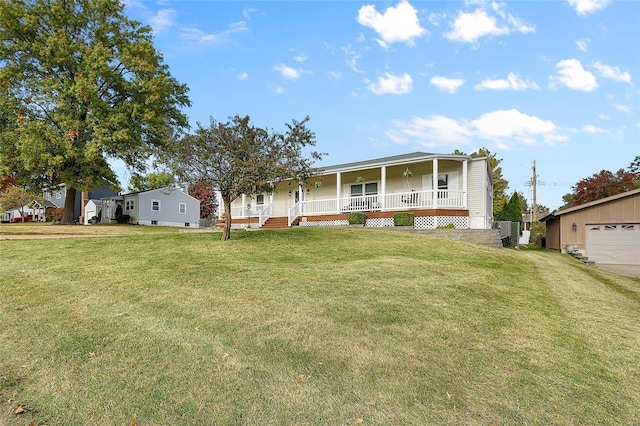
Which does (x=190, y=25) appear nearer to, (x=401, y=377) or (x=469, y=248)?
(x=469, y=248)

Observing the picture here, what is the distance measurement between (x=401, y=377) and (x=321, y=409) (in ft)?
3.11

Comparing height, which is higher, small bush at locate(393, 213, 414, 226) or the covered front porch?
the covered front porch

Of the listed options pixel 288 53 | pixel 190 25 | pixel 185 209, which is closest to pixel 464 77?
pixel 288 53

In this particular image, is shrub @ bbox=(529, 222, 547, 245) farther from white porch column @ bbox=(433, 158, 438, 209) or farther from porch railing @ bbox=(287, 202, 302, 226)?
porch railing @ bbox=(287, 202, 302, 226)

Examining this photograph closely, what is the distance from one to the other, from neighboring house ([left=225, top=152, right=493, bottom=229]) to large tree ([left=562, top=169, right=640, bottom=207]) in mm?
16435

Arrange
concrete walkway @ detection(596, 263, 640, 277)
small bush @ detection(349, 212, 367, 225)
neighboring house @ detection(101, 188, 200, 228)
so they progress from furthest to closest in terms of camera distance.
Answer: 1. neighboring house @ detection(101, 188, 200, 228)
2. small bush @ detection(349, 212, 367, 225)
3. concrete walkway @ detection(596, 263, 640, 277)

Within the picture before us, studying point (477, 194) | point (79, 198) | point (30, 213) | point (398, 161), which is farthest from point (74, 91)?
point (30, 213)

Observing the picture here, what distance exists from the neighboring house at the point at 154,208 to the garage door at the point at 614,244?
97.1 feet

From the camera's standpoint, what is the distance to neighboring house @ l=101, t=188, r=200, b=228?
3159cm

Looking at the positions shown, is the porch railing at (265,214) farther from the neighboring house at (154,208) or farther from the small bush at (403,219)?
the neighboring house at (154,208)

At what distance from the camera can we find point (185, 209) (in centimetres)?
3681

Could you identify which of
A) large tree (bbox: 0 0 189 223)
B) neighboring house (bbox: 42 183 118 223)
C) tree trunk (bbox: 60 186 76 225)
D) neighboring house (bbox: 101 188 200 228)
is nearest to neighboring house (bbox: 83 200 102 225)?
neighboring house (bbox: 101 188 200 228)

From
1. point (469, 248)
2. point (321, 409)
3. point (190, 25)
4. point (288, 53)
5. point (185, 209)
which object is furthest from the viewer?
point (185, 209)

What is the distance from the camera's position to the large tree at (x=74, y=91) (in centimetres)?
1964
